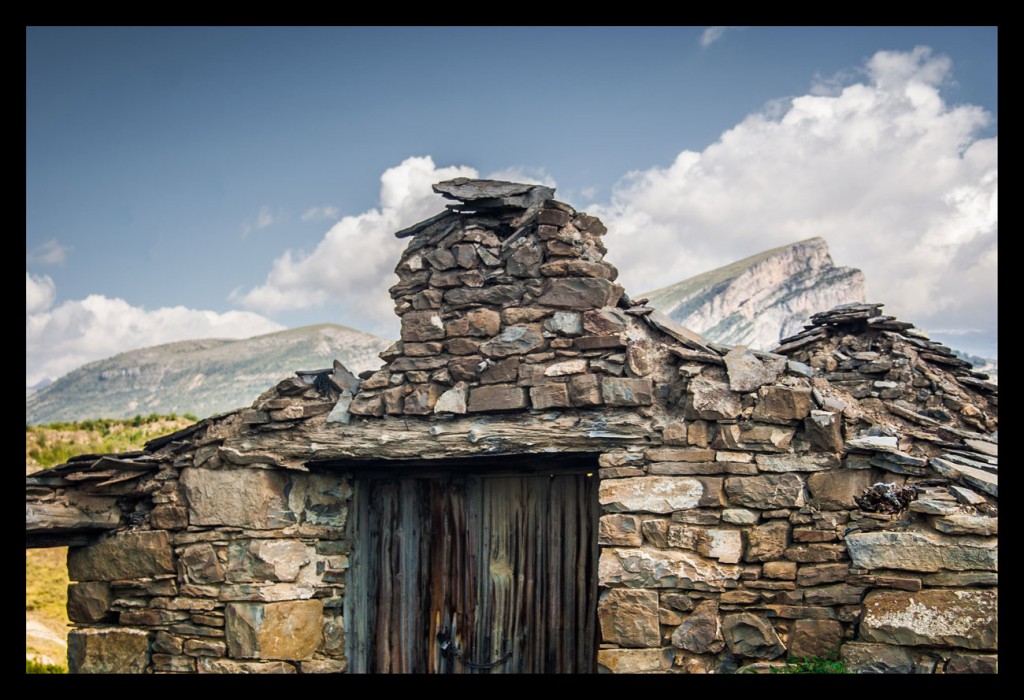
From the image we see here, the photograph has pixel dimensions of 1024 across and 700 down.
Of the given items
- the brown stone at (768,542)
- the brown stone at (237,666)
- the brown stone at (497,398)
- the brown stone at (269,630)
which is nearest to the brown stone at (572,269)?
the brown stone at (497,398)

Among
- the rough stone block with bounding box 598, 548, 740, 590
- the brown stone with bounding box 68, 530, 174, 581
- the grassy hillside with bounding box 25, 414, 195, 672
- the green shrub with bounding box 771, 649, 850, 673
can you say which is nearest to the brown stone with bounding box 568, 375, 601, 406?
the rough stone block with bounding box 598, 548, 740, 590

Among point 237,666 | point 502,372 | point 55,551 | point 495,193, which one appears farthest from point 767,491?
point 55,551

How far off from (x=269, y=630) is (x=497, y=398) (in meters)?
2.25

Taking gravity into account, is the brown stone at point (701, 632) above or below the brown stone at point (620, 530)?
below

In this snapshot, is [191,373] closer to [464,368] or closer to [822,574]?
[464,368]

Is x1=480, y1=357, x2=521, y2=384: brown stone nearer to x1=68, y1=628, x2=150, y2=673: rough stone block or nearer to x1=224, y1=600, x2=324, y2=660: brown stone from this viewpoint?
x1=224, y1=600, x2=324, y2=660: brown stone

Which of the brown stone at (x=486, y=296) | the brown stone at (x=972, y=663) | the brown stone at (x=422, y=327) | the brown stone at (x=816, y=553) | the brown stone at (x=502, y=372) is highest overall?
the brown stone at (x=486, y=296)

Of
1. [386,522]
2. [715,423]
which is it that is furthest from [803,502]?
[386,522]

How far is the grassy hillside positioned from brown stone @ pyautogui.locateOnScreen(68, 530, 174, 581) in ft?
5.79

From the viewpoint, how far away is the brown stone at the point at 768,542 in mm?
5113

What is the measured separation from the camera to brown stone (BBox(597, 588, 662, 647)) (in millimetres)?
5145

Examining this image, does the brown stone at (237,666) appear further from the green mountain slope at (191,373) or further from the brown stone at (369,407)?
the green mountain slope at (191,373)

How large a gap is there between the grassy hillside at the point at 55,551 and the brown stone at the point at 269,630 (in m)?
2.86
